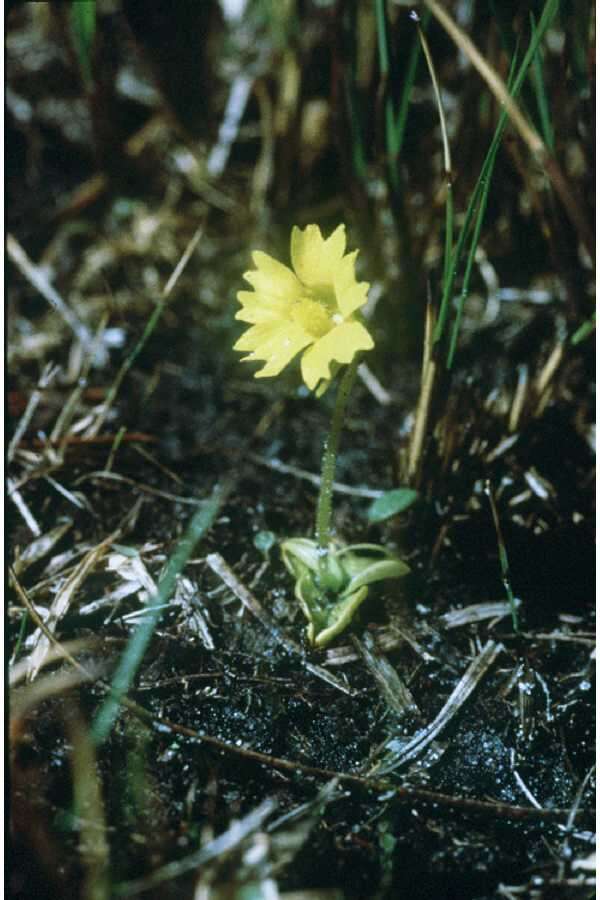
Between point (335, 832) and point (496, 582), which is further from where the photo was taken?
point (496, 582)

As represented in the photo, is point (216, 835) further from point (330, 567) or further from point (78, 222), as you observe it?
point (78, 222)

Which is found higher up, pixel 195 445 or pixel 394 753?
pixel 195 445

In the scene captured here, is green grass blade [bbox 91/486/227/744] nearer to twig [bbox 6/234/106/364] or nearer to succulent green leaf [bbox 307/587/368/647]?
succulent green leaf [bbox 307/587/368/647]

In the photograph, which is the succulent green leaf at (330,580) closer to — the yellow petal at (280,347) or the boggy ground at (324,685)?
the boggy ground at (324,685)

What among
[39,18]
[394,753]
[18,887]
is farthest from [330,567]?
[39,18]

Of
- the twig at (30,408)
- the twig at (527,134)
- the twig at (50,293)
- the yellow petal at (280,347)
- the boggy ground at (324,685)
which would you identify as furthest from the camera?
the twig at (50,293)

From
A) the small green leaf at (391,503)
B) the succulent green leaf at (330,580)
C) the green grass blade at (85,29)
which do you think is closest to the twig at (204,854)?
the succulent green leaf at (330,580)
